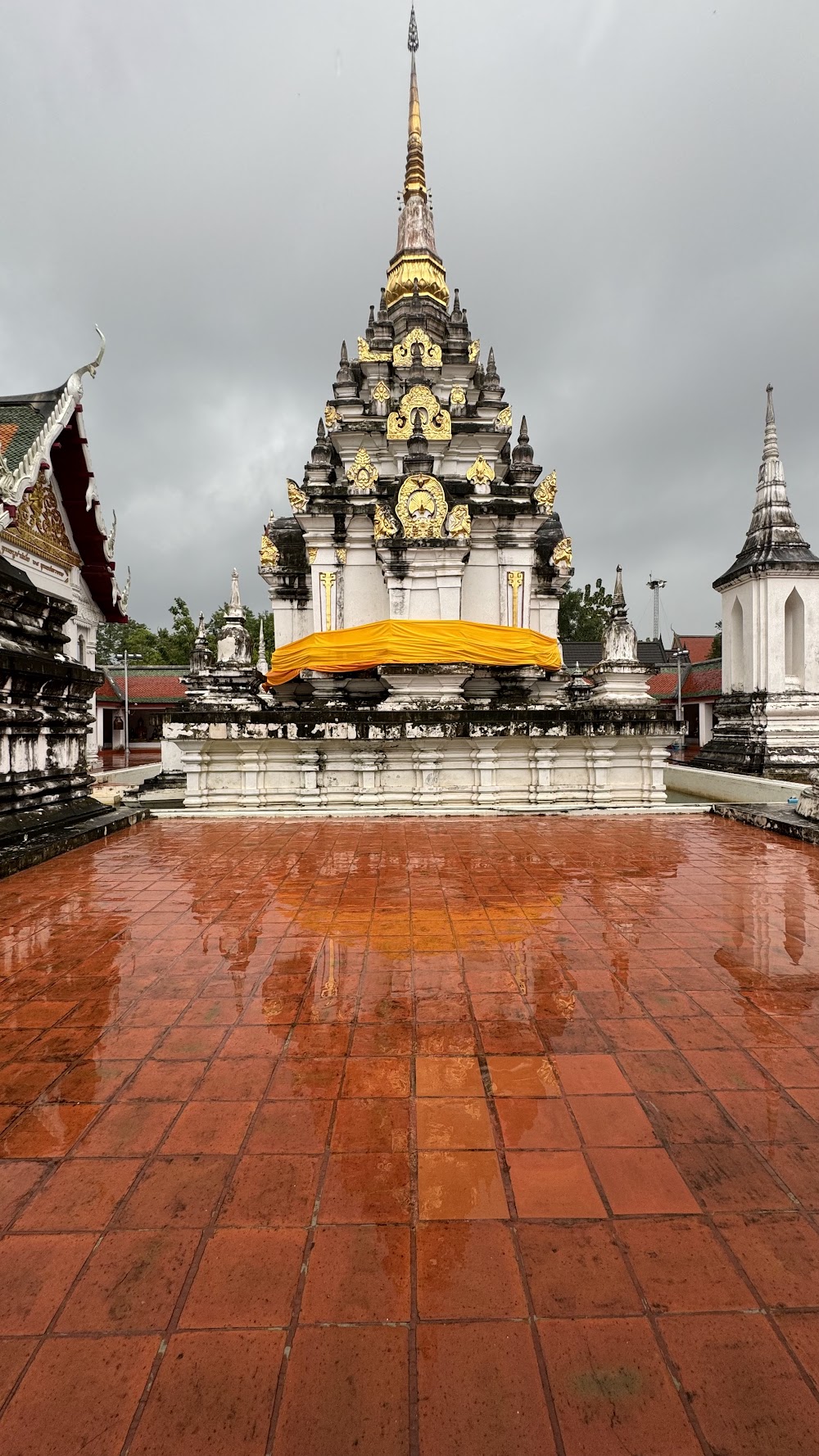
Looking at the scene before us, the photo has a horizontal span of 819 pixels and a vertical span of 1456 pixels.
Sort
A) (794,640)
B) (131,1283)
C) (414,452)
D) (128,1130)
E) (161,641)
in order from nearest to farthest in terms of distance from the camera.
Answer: (131,1283) → (128,1130) → (414,452) → (794,640) → (161,641)

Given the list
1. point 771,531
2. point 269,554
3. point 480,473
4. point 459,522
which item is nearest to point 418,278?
point 480,473

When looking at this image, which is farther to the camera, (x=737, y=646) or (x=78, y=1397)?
(x=737, y=646)

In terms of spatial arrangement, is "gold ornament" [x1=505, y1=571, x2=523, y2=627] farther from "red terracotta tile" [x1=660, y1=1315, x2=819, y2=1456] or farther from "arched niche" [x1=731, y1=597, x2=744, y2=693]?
"red terracotta tile" [x1=660, y1=1315, x2=819, y2=1456]

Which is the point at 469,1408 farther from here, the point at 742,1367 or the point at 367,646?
the point at 367,646

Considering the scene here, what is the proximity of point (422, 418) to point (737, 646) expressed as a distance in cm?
972

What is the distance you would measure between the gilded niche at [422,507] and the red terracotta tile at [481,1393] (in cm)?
1170

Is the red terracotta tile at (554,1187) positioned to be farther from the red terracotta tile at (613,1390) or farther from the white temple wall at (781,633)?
the white temple wall at (781,633)

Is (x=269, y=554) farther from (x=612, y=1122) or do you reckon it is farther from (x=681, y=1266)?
(x=681, y=1266)

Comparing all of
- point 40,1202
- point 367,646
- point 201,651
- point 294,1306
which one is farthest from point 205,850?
point 201,651

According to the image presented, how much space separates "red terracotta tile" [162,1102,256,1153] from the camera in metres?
2.40

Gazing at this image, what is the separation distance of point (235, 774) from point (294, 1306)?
896 cm

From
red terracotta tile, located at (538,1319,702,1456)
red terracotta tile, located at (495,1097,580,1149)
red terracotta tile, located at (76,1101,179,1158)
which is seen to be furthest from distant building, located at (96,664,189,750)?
red terracotta tile, located at (538,1319,702,1456)

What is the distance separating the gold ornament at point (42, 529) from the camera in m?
16.7

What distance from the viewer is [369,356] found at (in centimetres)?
1587
